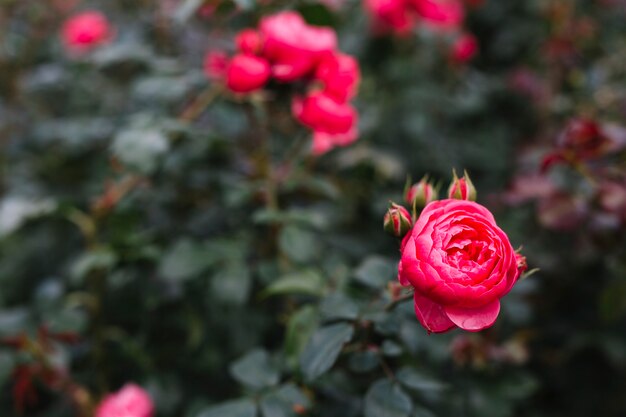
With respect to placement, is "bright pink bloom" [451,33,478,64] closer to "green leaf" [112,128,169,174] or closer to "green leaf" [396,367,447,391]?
"green leaf" [112,128,169,174]

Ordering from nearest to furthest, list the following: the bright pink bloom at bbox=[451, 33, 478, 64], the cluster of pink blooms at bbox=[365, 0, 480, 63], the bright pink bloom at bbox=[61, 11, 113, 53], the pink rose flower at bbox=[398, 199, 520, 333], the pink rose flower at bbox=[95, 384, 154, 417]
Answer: the pink rose flower at bbox=[398, 199, 520, 333] < the pink rose flower at bbox=[95, 384, 154, 417] < the cluster of pink blooms at bbox=[365, 0, 480, 63] < the bright pink bloom at bbox=[61, 11, 113, 53] < the bright pink bloom at bbox=[451, 33, 478, 64]

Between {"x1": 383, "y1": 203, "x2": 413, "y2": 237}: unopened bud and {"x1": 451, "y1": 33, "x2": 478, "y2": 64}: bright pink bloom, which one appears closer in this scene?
{"x1": 383, "y1": 203, "x2": 413, "y2": 237}: unopened bud

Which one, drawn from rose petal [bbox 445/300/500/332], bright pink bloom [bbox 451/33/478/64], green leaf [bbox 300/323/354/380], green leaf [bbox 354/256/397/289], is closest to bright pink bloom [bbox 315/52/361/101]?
green leaf [bbox 354/256/397/289]

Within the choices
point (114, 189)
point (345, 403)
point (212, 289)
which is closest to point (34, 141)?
point (114, 189)

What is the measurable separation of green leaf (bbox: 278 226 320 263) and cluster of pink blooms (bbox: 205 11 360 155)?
0.21m

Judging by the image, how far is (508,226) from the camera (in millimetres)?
1447

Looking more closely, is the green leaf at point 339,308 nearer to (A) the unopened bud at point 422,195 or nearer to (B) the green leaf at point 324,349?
(B) the green leaf at point 324,349

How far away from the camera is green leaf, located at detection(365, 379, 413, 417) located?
0.71 metres

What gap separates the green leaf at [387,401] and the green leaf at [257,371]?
163mm

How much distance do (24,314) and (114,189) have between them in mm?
333

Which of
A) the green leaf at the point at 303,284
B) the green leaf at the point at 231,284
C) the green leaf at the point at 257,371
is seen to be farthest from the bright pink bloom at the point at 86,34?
the green leaf at the point at 257,371

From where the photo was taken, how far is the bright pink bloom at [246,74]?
1011 mm

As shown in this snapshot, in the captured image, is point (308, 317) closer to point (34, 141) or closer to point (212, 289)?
point (212, 289)

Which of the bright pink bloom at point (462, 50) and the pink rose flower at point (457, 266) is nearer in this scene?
the pink rose flower at point (457, 266)
